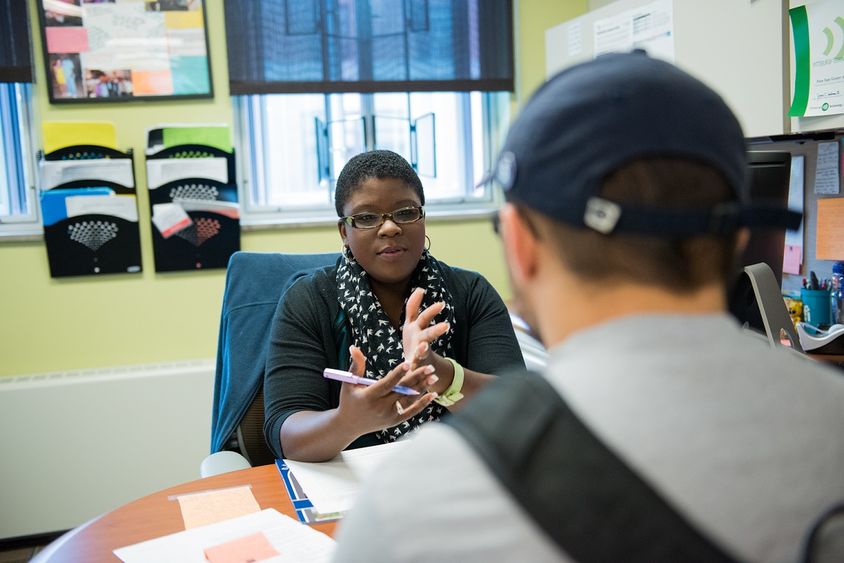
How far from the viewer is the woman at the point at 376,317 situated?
156cm

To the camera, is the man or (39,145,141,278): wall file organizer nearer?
the man

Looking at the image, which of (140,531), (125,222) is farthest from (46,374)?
(140,531)

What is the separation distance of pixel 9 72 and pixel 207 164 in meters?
0.83

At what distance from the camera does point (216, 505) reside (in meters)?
1.30

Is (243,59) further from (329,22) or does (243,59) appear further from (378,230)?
(378,230)

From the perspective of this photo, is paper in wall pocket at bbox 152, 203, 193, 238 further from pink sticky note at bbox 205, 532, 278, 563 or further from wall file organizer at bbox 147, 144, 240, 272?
pink sticky note at bbox 205, 532, 278, 563

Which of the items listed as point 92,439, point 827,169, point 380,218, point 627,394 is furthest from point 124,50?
point 627,394

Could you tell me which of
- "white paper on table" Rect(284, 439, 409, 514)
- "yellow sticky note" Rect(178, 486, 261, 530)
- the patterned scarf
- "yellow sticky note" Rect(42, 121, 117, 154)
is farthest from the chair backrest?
"yellow sticky note" Rect(42, 121, 117, 154)

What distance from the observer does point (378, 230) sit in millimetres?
1695

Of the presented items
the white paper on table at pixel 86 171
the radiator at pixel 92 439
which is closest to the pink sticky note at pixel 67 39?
the white paper on table at pixel 86 171

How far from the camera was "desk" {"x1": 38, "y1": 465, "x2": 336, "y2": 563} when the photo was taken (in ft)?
3.76

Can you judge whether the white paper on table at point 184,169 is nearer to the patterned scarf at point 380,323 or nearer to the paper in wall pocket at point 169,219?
the paper in wall pocket at point 169,219

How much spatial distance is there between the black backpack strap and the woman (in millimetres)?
955

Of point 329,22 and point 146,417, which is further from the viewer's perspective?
point 329,22
